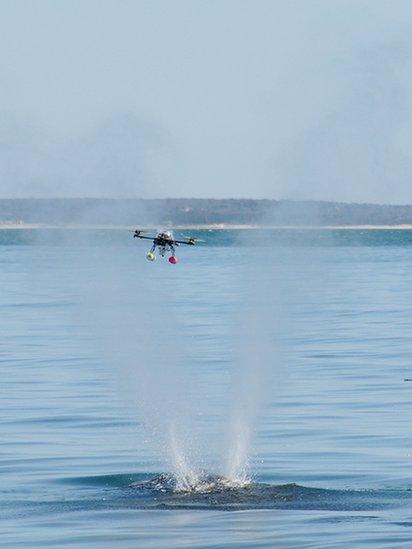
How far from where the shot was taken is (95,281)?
189 feet

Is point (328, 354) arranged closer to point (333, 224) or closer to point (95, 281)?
point (95, 281)

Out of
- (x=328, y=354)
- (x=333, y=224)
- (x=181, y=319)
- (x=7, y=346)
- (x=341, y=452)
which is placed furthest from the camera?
(x=181, y=319)

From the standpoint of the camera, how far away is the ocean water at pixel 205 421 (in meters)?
42.5

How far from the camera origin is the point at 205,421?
61.4 meters

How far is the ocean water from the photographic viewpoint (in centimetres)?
4247

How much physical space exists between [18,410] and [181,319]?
4896 centimetres

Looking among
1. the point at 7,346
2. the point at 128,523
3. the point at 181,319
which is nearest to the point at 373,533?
the point at 128,523

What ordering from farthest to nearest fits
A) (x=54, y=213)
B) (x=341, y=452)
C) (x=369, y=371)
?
(x=369, y=371) → (x=341, y=452) → (x=54, y=213)

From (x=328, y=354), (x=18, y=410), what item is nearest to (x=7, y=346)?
(x=328, y=354)

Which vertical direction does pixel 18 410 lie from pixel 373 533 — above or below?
above

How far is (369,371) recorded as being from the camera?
76.8m

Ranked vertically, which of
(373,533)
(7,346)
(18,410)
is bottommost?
(373,533)

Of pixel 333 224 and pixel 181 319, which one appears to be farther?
pixel 181 319

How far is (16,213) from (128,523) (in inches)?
305
